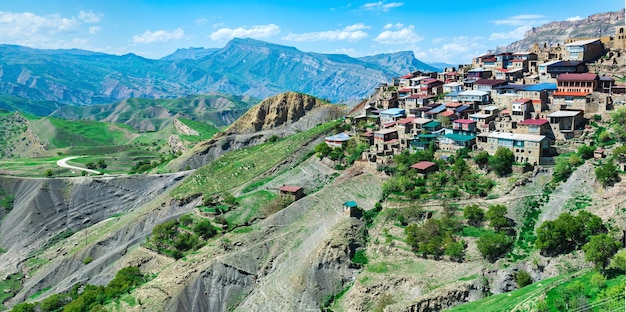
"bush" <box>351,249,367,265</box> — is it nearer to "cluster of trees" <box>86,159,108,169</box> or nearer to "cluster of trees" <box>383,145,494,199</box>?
"cluster of trees" <box>383,145,494,199</box>

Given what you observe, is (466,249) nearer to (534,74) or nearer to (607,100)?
(607,100)

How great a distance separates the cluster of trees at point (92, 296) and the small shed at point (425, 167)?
33683mm

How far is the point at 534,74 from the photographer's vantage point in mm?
80500

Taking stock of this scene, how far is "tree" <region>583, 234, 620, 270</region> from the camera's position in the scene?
137 ft

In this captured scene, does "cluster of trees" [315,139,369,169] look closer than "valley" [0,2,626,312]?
No

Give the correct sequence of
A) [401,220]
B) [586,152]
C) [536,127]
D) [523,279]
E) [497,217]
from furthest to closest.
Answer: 1. [536,127]
2. [401,220]
3. [586,152]
4. [497,217]
5. [523,279]

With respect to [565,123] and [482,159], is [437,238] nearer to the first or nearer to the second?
[482,159]

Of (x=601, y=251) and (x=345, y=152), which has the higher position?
(x=345, y=152)

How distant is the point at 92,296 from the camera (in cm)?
6147

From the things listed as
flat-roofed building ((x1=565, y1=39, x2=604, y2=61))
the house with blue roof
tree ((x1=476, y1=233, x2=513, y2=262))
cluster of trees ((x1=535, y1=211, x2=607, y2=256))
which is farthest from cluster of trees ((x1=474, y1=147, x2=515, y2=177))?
flat-roofed building ((x1=565, y1=39, x2=604, y2=61))

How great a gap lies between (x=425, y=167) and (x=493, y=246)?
1602cm

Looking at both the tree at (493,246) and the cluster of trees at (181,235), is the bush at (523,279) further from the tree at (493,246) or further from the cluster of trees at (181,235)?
the cluster of trees at (181,235)

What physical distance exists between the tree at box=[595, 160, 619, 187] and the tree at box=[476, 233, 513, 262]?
11.3 meters

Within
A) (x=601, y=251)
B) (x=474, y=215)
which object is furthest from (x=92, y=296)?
(x=601, y=251)
